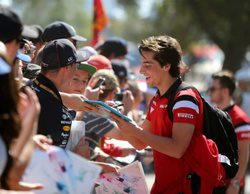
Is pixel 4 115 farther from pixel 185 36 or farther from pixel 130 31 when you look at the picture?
pixel 130 31

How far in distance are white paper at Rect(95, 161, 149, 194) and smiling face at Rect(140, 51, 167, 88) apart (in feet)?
2.16

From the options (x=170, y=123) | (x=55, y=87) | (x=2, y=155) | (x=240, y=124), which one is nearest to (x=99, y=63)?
(x=240, y=124)

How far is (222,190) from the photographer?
254 inches

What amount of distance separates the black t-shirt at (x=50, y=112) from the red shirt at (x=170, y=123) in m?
0.78

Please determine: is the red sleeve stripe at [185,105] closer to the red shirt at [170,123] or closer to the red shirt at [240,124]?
the red shirt at [170,123]

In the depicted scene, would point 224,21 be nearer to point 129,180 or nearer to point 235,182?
point 235,182

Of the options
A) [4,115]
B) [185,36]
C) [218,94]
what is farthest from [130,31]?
[4,115]

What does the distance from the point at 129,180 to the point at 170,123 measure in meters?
0.51

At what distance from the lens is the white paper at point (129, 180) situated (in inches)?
215

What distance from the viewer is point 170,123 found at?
18.1ft

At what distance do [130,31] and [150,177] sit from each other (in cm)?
5331

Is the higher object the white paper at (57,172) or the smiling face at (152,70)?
the smiling face at (152,70)

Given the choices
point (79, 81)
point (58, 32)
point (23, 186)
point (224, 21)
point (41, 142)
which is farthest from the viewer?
point (224, 21)

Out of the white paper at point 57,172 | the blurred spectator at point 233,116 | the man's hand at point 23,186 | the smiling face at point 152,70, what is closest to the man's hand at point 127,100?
the blurred spectator at point 233,116
